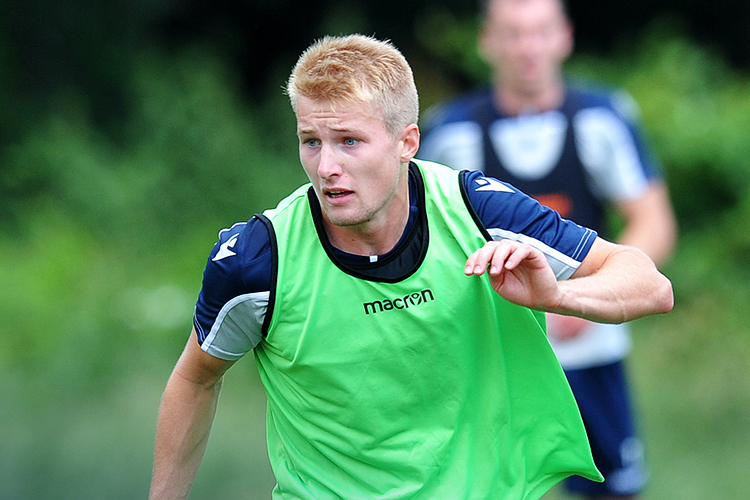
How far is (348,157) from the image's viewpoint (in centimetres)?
279

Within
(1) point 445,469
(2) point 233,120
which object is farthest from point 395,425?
(2) point 233,120

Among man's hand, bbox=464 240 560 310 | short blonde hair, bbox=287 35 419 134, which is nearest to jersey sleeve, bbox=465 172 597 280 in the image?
man's hand, bbox=464 240 560 310

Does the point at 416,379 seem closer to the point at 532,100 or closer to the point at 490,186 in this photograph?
the point at 490,186

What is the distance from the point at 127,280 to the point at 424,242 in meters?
6.27

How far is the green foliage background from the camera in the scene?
255 inches

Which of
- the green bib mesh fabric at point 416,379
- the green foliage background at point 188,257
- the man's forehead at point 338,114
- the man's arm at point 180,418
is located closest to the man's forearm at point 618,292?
the green bib mesh fabric at point 416,379

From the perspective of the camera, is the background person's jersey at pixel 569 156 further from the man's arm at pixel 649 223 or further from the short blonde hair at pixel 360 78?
the short blonde hair at pixel 360 78

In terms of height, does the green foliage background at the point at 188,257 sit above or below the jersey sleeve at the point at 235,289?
below

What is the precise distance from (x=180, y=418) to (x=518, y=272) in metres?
1.10

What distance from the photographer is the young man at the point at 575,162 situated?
499cm

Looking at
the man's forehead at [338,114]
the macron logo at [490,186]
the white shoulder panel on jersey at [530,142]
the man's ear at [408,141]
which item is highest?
the man's forehead at [338,114]

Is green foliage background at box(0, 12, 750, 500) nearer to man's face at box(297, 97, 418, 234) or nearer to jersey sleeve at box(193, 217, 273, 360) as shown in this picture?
jersey sleeve at box(193, 217, 273, 360)

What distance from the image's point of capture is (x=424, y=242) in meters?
2.95

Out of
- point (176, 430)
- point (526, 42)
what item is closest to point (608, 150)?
point (526, 42)
